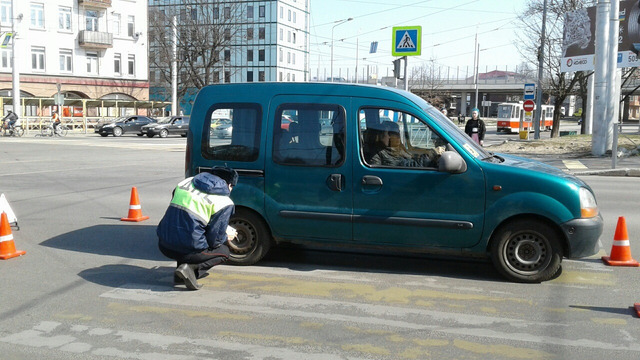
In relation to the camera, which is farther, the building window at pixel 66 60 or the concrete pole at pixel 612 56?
the building window at pixel 66 60

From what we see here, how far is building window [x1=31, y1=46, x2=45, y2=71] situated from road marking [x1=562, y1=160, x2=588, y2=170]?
47948mm

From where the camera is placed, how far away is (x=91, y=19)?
190 ft

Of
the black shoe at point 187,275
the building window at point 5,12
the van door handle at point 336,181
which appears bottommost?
the black shoe at point 187,275

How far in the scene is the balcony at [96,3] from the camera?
56.4 metres

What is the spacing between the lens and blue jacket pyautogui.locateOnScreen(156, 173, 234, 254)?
5.55 metres

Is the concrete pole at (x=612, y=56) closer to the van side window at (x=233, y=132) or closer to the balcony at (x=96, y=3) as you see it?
the van side window at (x=233, y=132)

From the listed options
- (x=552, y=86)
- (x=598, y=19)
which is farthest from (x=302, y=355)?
(x=552, y=86)

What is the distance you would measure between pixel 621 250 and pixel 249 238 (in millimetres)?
4180

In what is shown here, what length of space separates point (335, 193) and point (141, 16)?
2379 inches

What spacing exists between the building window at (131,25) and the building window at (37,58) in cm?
949

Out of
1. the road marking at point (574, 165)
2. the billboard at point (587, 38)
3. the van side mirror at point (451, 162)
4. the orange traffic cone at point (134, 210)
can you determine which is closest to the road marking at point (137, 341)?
the van side mirror at point (451, 162)

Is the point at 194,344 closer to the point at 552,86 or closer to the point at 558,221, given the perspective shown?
the point at 558,221

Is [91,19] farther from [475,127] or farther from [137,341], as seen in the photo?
[137,341]

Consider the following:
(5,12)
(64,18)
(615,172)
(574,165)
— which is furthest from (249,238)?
(64,18)
